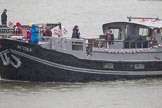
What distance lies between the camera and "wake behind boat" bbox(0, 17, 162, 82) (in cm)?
3222

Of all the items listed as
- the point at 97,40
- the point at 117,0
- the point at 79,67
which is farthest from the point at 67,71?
the point at 117,0

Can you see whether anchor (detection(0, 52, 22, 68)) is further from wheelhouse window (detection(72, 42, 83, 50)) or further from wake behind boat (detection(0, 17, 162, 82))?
wheelhouse window (detection(72, 42, 83, 50))

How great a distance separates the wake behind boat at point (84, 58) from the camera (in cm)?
3222

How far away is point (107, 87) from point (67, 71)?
1942 millimetres

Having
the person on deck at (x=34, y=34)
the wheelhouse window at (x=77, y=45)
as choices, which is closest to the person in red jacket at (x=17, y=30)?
the person on deck at (x=34, y=34)

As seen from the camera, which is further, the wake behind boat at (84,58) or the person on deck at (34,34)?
the wake behind boat at (84,58)

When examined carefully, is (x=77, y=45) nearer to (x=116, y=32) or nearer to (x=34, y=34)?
(x=34, y=34)

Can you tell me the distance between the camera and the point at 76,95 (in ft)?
101

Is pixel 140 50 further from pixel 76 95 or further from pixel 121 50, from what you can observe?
pixel 76 95

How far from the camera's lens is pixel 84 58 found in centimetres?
3278

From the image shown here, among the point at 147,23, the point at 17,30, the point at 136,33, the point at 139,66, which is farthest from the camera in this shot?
the point at 147,23

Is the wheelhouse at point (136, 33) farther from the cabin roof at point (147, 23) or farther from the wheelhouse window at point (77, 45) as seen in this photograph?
the wheelhouse window at point (77, 45)

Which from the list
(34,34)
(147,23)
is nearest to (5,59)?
(34,34)

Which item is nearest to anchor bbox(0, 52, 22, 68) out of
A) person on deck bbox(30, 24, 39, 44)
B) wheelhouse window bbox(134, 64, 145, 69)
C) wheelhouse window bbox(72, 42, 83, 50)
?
person on deck bbox(30, 24, 39, 44)
